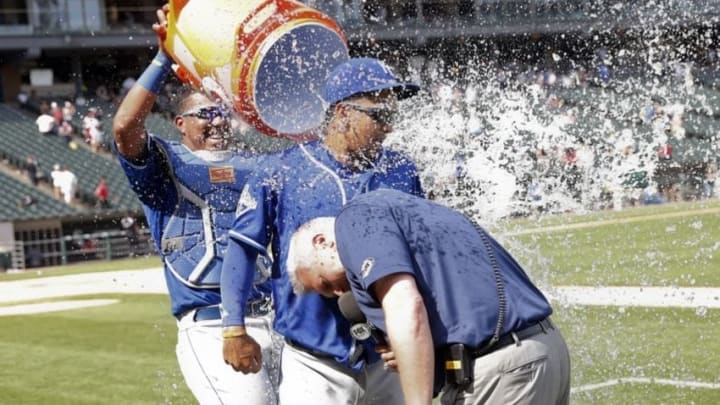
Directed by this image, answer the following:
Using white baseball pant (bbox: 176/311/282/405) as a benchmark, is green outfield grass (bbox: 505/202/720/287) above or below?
below

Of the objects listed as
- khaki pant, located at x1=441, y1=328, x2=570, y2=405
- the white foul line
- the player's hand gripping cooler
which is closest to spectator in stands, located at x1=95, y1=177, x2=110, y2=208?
the white foul line

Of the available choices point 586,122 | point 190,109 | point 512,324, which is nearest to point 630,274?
point 586,122

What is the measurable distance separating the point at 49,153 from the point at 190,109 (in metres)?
27.7

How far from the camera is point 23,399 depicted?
10.1 metres

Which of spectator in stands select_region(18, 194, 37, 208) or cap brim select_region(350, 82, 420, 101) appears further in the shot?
spectator in stands select_region(18, 194, 37, 208)

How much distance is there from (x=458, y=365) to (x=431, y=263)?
0.99ft

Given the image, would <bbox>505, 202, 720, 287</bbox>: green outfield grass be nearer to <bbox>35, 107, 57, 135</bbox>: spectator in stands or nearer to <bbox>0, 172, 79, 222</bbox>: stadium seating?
<bbox>0, 172, 79, 222</bbox>: stadium seating

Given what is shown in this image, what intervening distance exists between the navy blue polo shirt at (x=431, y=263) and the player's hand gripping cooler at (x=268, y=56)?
1.36 metres

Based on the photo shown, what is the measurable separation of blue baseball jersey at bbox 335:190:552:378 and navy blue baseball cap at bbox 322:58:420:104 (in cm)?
83

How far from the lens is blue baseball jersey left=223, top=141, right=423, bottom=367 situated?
467 centimetres

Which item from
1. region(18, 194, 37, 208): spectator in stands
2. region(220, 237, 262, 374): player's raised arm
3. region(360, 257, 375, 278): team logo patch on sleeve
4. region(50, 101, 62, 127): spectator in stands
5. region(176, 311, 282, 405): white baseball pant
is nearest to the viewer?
region(360, 257, 375, 278): team logo patch on sleeve

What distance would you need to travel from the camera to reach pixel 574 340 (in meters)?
10.4

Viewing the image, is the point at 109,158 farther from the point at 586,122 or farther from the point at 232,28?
the point at 232,28

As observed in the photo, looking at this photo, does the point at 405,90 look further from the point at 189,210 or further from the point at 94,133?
the point at 94,133
